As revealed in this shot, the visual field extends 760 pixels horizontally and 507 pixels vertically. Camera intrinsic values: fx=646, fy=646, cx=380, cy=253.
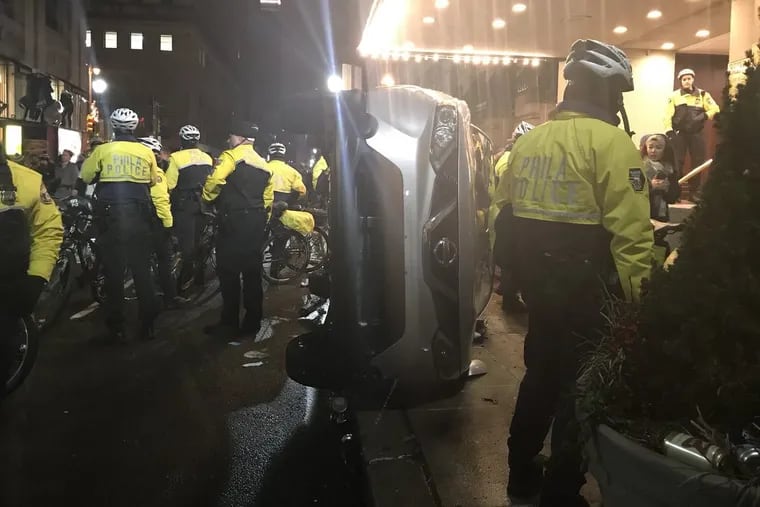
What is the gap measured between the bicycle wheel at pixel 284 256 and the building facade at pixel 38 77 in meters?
10.8

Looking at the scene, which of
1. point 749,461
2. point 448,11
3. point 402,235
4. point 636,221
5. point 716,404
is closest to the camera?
point 749,461

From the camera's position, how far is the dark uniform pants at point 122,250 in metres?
6.20

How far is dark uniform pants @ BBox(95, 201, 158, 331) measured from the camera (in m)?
6.20

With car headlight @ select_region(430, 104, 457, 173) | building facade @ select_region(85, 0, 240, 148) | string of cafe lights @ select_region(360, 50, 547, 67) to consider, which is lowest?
car headlight @ select_region(430, 104, 457, 173)

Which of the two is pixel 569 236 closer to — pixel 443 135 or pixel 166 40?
pixel 443 135

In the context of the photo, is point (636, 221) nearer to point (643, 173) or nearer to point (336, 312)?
point (643, 173)

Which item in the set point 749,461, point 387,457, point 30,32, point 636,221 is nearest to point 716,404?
point 749,461

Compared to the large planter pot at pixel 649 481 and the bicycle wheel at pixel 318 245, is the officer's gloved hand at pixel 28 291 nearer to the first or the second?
the large planter pot at pixel 649 481

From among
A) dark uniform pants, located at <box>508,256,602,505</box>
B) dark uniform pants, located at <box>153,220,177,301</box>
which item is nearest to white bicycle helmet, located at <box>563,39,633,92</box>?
dark uniform pants, located at <box>508,256,602,505</box>

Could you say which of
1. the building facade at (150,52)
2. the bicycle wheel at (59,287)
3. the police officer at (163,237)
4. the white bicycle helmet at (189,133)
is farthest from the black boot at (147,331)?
the building facade at (150,52)

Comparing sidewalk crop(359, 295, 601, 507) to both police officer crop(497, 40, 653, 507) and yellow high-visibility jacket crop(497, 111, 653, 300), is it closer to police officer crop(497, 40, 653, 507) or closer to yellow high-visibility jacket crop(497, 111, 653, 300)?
police officer crop(497, 40, 653, 507)

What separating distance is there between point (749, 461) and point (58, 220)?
3757 mm

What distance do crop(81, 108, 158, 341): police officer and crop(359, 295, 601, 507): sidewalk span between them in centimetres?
327

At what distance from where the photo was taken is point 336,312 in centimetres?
389
